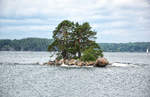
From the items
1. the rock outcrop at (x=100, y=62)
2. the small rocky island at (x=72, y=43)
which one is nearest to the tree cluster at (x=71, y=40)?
the small rocky island at (x=72, y=43)

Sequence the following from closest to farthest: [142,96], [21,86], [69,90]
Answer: [142,96] < [69,90] < [21,86]

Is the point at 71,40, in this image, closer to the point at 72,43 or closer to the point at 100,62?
the point at 72,43

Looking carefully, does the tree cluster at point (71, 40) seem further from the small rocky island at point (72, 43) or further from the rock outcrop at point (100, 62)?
the rock outcrop at point (100, 62)

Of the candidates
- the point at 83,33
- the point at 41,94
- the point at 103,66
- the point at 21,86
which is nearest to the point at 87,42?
the point at 83,33

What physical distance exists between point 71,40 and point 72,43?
932 millimetres

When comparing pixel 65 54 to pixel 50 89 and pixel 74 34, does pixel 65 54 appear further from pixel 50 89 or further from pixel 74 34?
pixel 50 89

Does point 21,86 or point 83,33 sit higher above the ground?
point 83,33

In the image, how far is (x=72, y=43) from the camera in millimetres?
78125

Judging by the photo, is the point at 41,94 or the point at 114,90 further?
the point at 114,90

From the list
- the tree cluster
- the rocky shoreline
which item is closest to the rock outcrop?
the rocky shoreline

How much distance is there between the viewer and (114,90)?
37094 millimetres

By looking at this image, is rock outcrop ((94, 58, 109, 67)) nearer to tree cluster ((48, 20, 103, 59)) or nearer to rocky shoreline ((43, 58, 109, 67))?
rocky shoreline ((43, 58, 109, 67))

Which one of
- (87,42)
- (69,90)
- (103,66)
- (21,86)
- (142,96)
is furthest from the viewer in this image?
(87,42)

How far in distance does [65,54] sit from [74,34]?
6.16 metres
